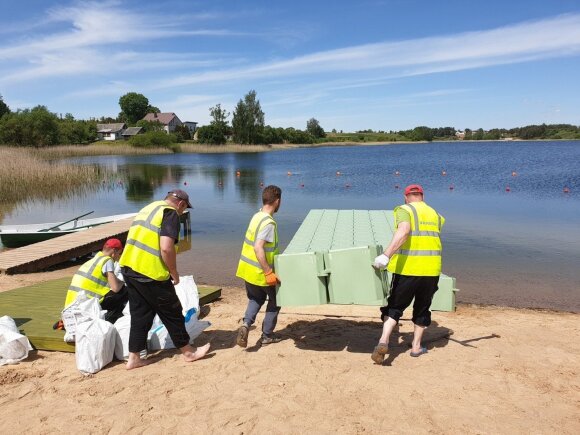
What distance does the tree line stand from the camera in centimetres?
5864

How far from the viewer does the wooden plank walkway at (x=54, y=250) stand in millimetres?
10000

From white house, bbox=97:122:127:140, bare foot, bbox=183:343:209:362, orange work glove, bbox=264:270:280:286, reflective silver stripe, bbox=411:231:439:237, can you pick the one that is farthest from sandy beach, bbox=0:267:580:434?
white house, bbox=97:122:127:140

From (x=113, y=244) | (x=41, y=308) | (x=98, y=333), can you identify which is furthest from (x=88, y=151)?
(x=98, y=333)

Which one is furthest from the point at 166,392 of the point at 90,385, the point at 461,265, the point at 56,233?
the point at 56,233

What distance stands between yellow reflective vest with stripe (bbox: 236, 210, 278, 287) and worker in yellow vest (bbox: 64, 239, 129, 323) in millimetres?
1512

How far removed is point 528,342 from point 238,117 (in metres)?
102

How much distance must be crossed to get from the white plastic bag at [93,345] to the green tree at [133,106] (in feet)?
457

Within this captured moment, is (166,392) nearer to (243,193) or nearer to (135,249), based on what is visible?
(135,249)

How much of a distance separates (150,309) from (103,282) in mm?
1191

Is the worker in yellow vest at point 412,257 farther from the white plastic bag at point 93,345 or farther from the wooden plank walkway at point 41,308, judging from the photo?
the wooden plank walkway at point 41,308

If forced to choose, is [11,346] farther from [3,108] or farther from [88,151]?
[3,108]

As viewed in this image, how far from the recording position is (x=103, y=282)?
18.1ft

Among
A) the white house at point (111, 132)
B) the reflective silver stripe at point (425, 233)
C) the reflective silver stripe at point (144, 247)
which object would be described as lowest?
the reflective silver stripe at point (144, 247)

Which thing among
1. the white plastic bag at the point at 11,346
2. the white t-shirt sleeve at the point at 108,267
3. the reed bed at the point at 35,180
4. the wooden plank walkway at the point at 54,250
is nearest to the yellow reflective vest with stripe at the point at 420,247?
the white t-shirt sleeve at the point at 108,267
